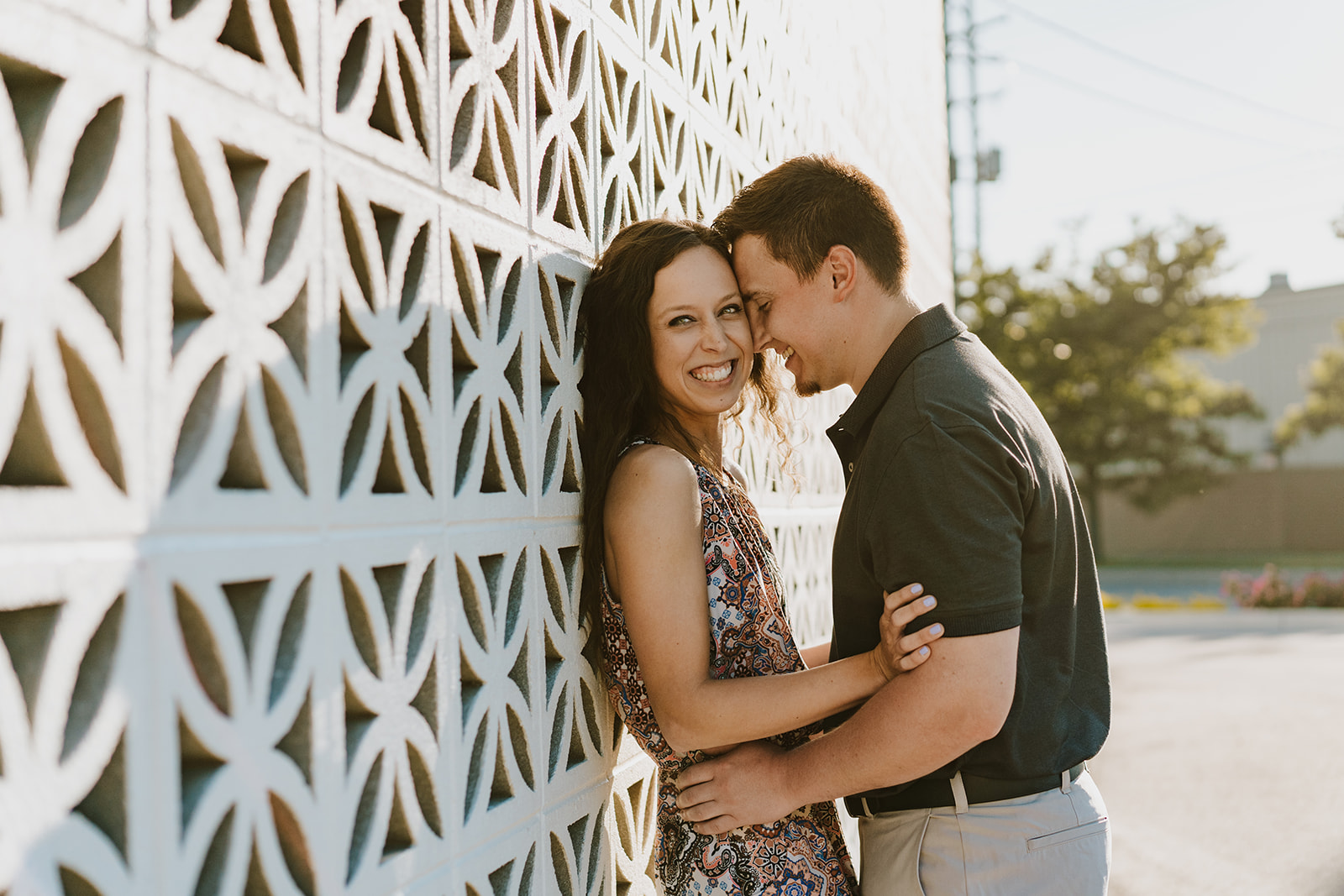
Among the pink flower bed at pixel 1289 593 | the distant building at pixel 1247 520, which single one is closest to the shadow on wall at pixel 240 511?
the pink flower bed at pixel 1289 593

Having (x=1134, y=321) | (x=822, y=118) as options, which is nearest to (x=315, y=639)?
(x=822, y=118)

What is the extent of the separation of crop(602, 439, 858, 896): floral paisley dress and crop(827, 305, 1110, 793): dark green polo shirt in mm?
209

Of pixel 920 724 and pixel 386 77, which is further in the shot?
pixel 920 724

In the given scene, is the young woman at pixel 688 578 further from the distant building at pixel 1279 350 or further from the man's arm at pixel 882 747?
the distant building at pixel 1279 350

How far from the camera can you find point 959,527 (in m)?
2.02

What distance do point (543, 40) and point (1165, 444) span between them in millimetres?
31053

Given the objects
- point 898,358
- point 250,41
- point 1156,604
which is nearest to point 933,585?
point 898,358

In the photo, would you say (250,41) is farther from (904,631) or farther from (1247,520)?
(1247,520)

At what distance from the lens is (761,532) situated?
260 centimetres

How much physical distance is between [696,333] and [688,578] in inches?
24.2

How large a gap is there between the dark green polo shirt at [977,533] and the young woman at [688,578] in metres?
0.12

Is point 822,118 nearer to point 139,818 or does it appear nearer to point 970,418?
point 970,418

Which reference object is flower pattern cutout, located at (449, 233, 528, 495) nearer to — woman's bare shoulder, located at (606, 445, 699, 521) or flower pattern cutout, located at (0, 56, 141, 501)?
woman's bare shoulder, located at (606, 445, 699, 521)

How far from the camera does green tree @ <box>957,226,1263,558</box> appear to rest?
28.7m
